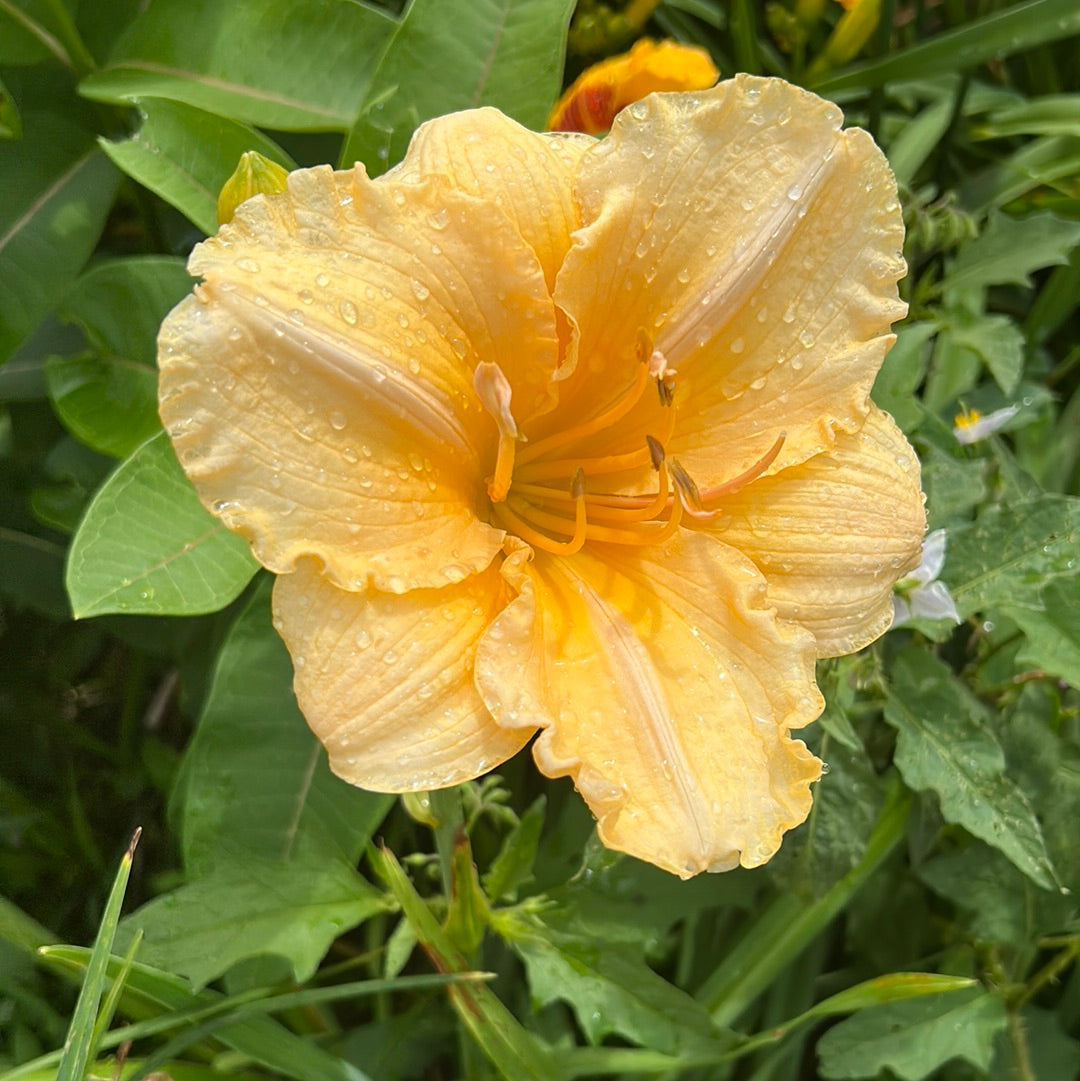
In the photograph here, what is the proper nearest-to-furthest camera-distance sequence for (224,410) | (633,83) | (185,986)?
(224,410), (185,986), (633,83)

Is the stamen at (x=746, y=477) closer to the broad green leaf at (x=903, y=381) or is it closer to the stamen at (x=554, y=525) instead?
the stamen at (x=554, y=525)

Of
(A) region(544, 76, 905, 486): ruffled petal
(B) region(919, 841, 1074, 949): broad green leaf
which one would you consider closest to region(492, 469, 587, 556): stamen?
(A) region(544, 76, 905, 486): ruffled petal

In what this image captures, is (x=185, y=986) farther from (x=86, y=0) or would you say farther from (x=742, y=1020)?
(x=86, y=0)

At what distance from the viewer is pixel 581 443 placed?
34.9 inches

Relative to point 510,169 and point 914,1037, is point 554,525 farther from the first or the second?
point 914,1037

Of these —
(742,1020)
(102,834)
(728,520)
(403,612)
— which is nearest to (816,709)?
(728,520)

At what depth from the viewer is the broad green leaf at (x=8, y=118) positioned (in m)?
1.00

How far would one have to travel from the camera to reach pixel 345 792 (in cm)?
94

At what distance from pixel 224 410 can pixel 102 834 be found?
2.78 feet

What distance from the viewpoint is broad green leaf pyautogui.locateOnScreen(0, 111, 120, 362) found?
999 mm

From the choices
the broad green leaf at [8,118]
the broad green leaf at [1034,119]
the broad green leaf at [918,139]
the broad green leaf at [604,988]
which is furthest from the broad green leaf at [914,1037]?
the broad green leaf at [8,118]

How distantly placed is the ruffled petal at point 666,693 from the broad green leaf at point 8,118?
701 mm

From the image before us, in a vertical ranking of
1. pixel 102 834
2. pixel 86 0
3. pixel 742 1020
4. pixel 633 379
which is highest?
pixel 86 0

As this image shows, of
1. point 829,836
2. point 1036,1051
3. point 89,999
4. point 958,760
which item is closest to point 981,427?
point 958,760
